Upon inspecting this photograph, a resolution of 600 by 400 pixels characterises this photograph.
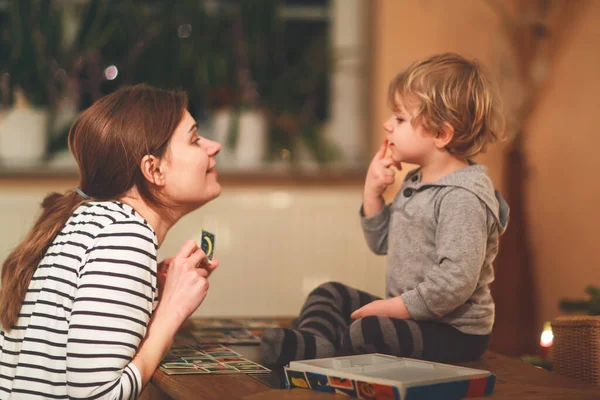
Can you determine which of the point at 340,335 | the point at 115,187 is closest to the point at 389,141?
the point at 340,335

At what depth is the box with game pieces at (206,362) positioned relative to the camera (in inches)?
45.9

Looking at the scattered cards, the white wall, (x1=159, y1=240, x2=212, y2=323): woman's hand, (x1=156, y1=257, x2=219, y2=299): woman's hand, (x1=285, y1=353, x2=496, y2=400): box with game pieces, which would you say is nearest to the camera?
(x1=285, y1=353, x2=496, y2=400): box with game pieces

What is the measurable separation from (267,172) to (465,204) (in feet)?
5.09

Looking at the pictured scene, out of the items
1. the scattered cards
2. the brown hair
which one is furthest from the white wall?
the brown hair

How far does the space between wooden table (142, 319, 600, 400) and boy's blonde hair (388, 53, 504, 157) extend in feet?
1.46

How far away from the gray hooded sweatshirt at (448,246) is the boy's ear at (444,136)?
0.07 metres

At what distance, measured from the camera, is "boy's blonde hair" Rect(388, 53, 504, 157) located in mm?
1410

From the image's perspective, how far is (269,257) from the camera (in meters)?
2.74

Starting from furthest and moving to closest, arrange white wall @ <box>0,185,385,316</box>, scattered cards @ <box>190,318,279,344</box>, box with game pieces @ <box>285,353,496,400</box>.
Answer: white wall @ <box>0,185,385,316</box> < scattered cards @ <box>190,318,279,344</box> < box with game pieces @ <box>285,353,496,400</box>

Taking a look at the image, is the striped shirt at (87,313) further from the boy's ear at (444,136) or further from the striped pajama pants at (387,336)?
the boy's ear at (444,136)

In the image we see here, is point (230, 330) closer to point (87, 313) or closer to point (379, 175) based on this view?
point (379, 175)

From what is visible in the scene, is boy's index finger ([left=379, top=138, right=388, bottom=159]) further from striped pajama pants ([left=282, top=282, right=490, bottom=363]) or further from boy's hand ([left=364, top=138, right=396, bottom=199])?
striped pajama pants ([left=282, top=282, right=490, bottom=363])

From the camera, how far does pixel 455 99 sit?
1.41m

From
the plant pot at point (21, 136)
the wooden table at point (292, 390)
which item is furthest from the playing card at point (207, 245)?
the plant pot at point (21, 136)
